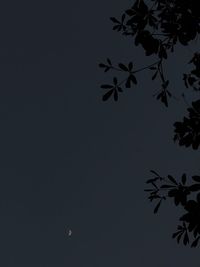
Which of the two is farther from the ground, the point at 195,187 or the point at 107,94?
the point at 107,94

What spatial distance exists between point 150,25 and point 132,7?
1.28 ft

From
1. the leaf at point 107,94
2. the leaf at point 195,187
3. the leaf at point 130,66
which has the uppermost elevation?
the leaf at point 130,66

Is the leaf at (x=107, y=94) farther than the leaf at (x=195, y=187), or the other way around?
the leaf at (x=107, y=94)

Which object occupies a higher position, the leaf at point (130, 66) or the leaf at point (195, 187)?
the leaf at point (130, 66)

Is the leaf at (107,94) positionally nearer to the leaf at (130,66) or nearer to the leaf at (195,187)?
the leaf at (130,66)

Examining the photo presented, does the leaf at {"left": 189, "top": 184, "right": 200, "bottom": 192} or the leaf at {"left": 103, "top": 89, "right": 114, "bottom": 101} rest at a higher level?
the leaf at {"left": 103, "top": 89, "right": 114, "bottom": 101}

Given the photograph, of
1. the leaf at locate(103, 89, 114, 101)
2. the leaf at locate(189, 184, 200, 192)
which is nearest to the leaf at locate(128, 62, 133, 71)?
the leaf at locate(103, 89, 114, 101)

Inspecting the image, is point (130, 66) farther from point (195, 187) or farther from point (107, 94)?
point (195, 187)

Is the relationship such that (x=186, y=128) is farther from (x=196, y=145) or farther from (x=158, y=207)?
(x=158, y=207)

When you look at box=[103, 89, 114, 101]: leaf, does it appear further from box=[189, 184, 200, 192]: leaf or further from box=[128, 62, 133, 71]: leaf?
box=[189, 184, 200, 192]: leaf

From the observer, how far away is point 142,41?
648 centimetres

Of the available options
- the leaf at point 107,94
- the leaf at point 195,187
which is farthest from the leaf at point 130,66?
the leaf at point 195,187

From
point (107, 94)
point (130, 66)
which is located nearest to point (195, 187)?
point (107, 94)

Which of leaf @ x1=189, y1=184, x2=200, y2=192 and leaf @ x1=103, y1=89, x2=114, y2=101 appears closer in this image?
leaf @ x1=189, y1=184, x2=200, y2=192
